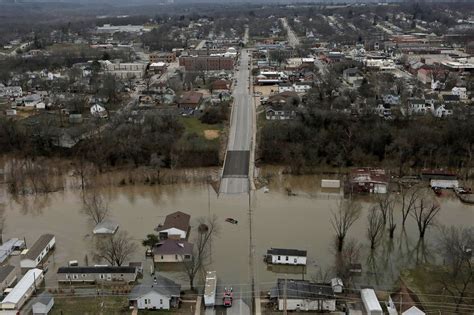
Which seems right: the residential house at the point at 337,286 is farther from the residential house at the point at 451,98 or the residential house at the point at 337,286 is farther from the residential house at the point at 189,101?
the residential house at the point at 451,98

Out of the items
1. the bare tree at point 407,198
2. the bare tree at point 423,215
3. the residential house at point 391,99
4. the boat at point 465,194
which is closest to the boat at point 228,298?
the bare tree at point 423,215

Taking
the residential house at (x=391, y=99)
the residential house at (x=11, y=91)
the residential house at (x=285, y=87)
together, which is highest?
the residential house at (x=391, y=99)

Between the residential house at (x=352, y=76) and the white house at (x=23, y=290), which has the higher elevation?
the residential house at (x=352, y=76)

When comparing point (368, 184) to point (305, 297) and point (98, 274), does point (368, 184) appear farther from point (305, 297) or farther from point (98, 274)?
point (98, 274)

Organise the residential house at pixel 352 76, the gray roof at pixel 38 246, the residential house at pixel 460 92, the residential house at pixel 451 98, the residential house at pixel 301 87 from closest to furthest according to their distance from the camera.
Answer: the gray roof at pixel 38 246 → the residential house at pixel 451 98 → the residential house at pixel 460 92 → the residential house at pixel 301 87 → the residential house at pixel 352 76

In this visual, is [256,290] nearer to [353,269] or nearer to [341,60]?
[353,269]

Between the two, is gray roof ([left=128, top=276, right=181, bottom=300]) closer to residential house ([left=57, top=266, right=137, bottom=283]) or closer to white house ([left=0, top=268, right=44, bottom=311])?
residential house ([left=57, top=266, right=137, bottom=283])

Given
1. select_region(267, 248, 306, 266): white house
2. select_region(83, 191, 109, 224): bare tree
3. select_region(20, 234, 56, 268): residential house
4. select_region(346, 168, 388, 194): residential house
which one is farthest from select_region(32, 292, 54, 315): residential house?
select_region(346, 168, 388, 194): residential house

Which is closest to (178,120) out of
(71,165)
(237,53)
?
(71,165)
